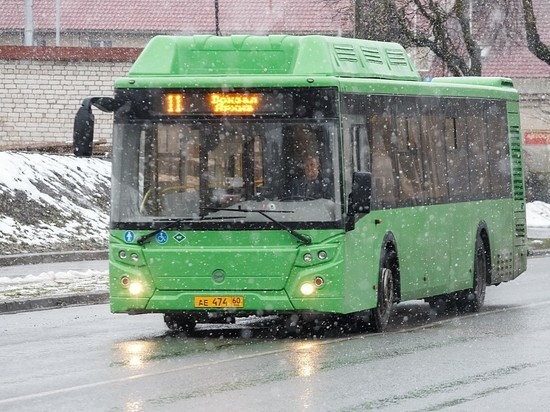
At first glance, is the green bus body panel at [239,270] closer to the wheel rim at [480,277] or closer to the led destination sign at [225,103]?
the led destination sign at [225,103]

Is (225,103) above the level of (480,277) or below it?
above

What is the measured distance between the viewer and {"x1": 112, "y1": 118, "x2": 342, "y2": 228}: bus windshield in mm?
16422

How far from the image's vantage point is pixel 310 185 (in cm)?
1644

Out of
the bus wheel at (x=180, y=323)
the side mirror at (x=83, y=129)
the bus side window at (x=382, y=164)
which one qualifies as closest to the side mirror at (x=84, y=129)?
the side mirror at (x=83, y=129)

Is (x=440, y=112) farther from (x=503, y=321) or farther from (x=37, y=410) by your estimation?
(x=37, y=410)

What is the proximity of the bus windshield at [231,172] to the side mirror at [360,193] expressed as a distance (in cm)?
14

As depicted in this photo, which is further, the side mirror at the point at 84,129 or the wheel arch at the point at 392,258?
the wheel arch at the point at 392,258

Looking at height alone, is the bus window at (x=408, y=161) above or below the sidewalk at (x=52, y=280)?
above

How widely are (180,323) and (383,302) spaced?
2.13 m

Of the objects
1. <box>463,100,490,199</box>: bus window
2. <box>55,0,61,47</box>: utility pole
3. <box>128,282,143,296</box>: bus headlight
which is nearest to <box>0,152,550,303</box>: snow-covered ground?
→ <box>463,100,490,199</box>: bus window

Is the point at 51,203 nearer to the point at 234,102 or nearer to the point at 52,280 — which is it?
the point at 52,280

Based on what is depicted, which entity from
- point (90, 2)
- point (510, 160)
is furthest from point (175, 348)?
point (90, 2)

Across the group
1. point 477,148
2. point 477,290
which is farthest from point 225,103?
point 477,290

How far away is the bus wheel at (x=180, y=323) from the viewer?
17656mm
